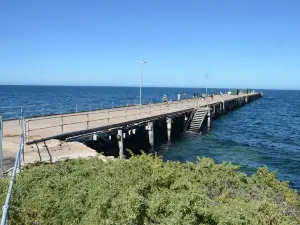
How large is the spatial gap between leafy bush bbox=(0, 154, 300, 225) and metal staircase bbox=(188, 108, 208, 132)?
76.8ft

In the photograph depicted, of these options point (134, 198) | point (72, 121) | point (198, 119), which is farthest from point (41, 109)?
point (134, 198)

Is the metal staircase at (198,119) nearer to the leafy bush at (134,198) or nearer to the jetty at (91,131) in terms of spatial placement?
the jetty at (91,131)

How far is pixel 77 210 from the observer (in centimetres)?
725

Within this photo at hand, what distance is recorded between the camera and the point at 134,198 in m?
6.49

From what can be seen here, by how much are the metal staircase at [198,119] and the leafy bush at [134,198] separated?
23.4 meters

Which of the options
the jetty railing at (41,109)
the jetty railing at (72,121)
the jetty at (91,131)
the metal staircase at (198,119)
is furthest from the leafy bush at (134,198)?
the metal staircase at (198,119)

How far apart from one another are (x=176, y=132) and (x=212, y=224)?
27.7 meters

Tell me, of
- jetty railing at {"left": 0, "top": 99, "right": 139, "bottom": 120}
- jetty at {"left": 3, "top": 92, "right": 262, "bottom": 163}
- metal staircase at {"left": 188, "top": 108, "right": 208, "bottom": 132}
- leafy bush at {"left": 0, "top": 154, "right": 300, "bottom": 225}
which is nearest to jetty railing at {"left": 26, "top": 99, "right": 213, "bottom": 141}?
jetty at {"left": 3, "top": 92, "right": 262, "bottom": 163}

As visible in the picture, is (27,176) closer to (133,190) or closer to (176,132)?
(133,190)

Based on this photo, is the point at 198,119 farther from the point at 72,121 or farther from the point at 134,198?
the point at 134,198

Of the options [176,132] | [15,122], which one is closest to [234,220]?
[15,122]

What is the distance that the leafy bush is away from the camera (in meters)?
6.50

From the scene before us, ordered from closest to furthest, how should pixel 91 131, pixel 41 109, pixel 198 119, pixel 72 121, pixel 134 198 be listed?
pixel 134 198 → pixel 91 131 → pixel 72 121 → pixel 198 119 → pixel 41 109

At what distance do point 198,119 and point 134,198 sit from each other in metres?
30.2
